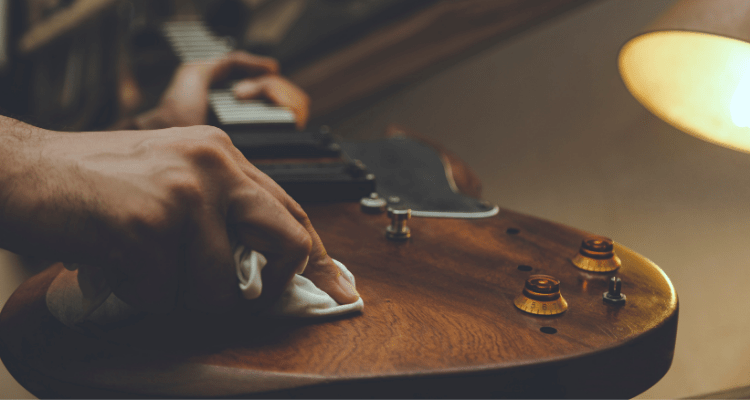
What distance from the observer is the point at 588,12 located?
2.31 metres

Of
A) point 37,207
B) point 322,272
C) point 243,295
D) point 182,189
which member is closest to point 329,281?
point 322,272

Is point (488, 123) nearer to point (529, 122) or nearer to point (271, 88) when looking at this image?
point (529, 122)

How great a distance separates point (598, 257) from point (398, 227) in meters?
0.32

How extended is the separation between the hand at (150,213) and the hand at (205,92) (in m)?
1.09

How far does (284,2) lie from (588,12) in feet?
5.69

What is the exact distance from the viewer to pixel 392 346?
67 centimetres

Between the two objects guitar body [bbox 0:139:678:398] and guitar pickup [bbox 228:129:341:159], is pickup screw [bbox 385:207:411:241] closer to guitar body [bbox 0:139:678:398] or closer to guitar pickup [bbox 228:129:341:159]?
guitar body [bbox 0:139:678:398]

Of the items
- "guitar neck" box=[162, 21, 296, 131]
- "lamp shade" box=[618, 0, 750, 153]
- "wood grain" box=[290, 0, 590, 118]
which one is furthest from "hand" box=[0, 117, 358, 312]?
"wood grain" box=[290, 0, 590, 118]

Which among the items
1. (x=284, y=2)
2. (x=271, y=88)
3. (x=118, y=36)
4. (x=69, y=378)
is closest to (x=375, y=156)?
(x=271, y=88)

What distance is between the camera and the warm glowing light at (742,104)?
915mm

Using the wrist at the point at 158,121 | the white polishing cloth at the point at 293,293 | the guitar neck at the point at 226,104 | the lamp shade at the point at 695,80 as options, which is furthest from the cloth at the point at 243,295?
the wrist at the point at 158,121

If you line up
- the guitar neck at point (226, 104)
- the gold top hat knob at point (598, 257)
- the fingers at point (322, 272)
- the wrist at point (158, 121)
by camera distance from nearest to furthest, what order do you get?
1. the fingers at point (322, 272)
2. the gold top hat knob at point (598, 257)
3. the guitar neck at point (226, 104)
4. the wrist at point (158, 121)

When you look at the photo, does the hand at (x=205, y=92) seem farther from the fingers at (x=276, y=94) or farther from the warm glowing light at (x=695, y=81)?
the warm glowing light at (x=695, y=81)

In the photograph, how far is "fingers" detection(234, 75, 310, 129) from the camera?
1.81 m
